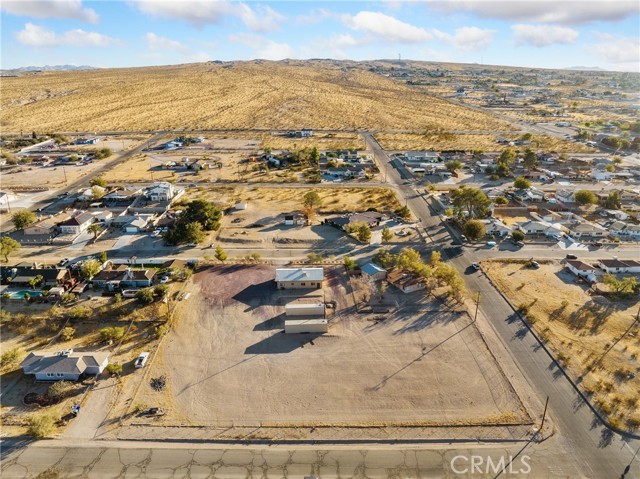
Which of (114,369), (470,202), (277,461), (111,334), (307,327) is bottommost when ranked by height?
(277,461)

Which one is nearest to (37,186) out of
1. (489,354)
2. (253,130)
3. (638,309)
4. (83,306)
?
(83,306)

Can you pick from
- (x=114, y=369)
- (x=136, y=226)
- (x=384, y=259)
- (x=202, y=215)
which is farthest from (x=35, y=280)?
(x=384, y=259)

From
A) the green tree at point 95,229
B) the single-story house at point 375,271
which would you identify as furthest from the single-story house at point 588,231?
the green tree at point 95,229

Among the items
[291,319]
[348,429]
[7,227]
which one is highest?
[7,227]

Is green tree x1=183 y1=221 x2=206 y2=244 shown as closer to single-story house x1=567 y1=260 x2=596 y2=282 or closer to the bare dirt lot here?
the bare dirt lot

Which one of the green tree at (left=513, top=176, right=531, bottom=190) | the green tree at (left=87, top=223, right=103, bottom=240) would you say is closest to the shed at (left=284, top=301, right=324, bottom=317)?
the green tree at (left=87, top=223, right=103, bottom=240)

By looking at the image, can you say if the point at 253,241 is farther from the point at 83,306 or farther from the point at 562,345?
Answer: the point at 562,345

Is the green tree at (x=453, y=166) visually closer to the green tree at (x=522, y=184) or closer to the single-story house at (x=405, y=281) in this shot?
the green tree at (x=522, y=184)

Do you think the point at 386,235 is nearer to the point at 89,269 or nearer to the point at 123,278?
the point at 123,278
